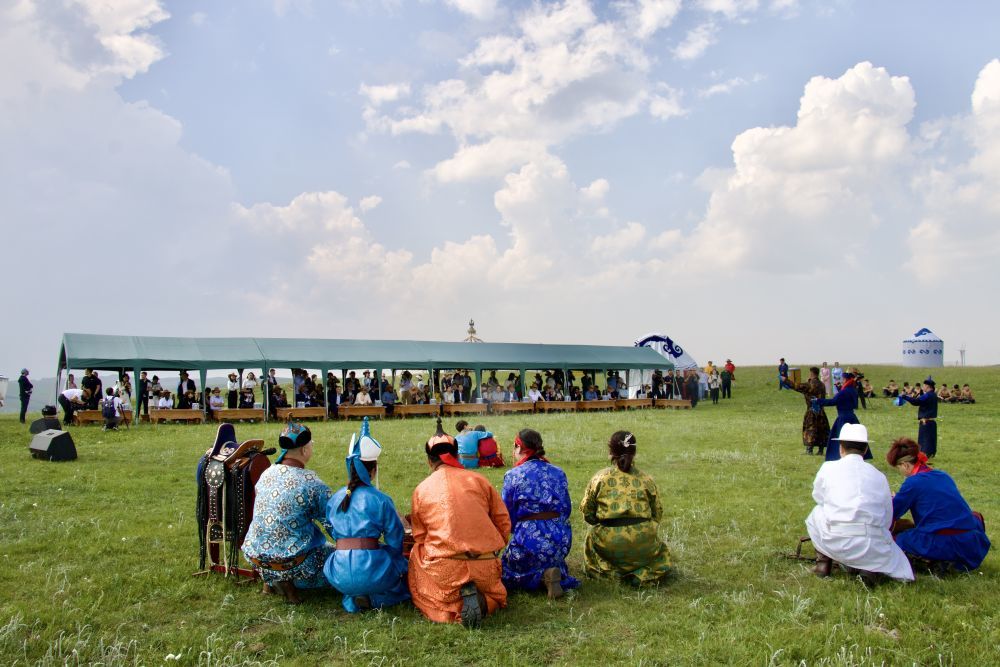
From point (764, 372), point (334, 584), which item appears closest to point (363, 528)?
point (334, 584)

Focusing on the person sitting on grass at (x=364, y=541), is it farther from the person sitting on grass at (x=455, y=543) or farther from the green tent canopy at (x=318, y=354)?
the green tent canopy at (x=318, y=354)

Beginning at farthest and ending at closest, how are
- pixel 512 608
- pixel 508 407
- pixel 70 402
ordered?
pixel 508 407
pixel 70 402
pixel 512 608

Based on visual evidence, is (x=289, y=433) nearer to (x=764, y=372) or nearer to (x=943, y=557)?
(x=943, y=557)

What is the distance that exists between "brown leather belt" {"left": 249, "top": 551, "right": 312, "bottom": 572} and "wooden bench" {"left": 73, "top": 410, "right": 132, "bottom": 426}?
18.0 meters

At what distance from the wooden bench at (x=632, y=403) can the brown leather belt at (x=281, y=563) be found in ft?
89.8

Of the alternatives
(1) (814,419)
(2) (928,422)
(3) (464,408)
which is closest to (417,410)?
(3) (464,408)

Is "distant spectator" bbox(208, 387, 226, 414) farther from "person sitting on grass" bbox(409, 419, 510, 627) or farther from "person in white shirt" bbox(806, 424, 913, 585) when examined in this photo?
"person in white shirt" bbox(806, 424, 913, 585)

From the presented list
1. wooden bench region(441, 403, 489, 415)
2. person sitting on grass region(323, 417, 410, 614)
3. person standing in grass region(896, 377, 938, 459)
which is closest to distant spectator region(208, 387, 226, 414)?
wooden bench region(441, 403, 489, 415)

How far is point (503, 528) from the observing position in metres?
5.82

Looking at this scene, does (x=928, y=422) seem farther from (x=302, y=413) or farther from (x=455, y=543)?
(x=302, y=413)

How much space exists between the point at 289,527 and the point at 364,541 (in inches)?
26.0

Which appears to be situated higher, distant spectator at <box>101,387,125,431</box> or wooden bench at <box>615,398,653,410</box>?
distant spectator at <box>101,387,125,431</box>

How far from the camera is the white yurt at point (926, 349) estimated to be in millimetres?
58312

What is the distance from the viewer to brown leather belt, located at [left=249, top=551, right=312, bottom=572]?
5.79 meters
